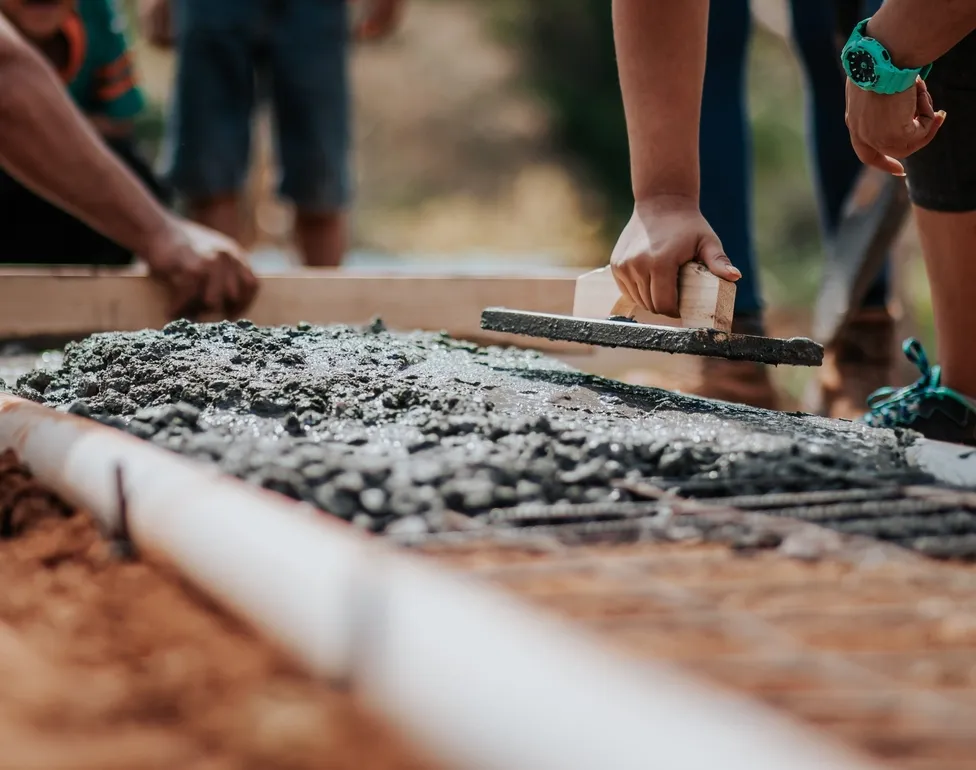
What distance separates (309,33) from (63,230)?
1.00 meters

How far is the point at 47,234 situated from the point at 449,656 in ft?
10.1

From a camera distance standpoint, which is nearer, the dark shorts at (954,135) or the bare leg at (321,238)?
the dark shorts at (954,135)

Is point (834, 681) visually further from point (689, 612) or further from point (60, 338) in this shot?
point (60, 338)

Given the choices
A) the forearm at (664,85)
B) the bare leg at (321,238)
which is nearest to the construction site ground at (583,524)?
the forearm at (664,85)

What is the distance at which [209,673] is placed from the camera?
73cm

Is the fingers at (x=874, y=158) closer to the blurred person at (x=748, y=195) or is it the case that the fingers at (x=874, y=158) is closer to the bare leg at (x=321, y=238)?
the blurred person at (x=748, y=195)

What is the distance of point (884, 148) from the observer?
1554 millimetres

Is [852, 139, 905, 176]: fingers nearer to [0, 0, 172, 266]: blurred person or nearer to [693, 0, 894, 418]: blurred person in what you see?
[693, 0, 894, 418]: blurred person

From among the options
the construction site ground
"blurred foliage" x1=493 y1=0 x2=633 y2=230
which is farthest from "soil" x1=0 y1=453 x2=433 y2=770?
"blurred foliage" x1=493 y1=0 x2=633 y2=230

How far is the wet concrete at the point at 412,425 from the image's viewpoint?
1.08 metres

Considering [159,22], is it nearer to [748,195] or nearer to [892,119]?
[748,195]

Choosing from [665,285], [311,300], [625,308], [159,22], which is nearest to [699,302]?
[665,285]

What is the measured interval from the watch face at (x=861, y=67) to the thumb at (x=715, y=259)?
0.99ft

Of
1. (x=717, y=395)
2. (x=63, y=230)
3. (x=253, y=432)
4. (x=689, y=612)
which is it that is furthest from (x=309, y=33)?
(x=689, y=612)
